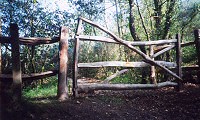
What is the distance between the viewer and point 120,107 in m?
6.02

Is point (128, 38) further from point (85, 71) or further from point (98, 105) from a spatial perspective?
point (98, 105)

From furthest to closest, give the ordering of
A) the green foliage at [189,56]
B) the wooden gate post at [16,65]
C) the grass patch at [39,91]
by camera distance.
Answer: the green foliage at [189,56] < the grass patch at [39,91] < the wooden gate post at [16,65]

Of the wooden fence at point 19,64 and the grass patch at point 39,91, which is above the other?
the wooden fence at point 19,64

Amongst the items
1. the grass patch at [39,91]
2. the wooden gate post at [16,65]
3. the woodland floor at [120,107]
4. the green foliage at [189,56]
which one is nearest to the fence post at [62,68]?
the woodland floor at [120,107]

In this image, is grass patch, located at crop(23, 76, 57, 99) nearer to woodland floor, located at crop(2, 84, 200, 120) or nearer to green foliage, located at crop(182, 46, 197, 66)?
woodland floor, located at crop(2, 84, 200, 120)

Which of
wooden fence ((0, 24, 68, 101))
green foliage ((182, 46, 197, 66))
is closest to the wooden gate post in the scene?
wooden fence ((0, 24, 68, 101))

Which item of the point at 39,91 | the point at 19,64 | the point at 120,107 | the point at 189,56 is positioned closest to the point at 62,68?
the point at 19,64

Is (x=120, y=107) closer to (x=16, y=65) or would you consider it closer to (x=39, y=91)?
(x=16, y=65)

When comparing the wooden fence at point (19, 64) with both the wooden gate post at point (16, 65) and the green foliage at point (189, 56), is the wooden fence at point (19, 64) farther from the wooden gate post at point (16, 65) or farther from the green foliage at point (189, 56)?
the green foliage at point (189, 56)

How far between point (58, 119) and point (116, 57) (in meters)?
11.8

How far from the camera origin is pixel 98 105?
19.5 feet

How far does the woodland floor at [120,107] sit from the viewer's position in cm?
484

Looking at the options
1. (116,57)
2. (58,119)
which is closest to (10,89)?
(58,119)

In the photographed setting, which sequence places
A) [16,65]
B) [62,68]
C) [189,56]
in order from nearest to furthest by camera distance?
[16,65]
[62,68]
[189,56]
